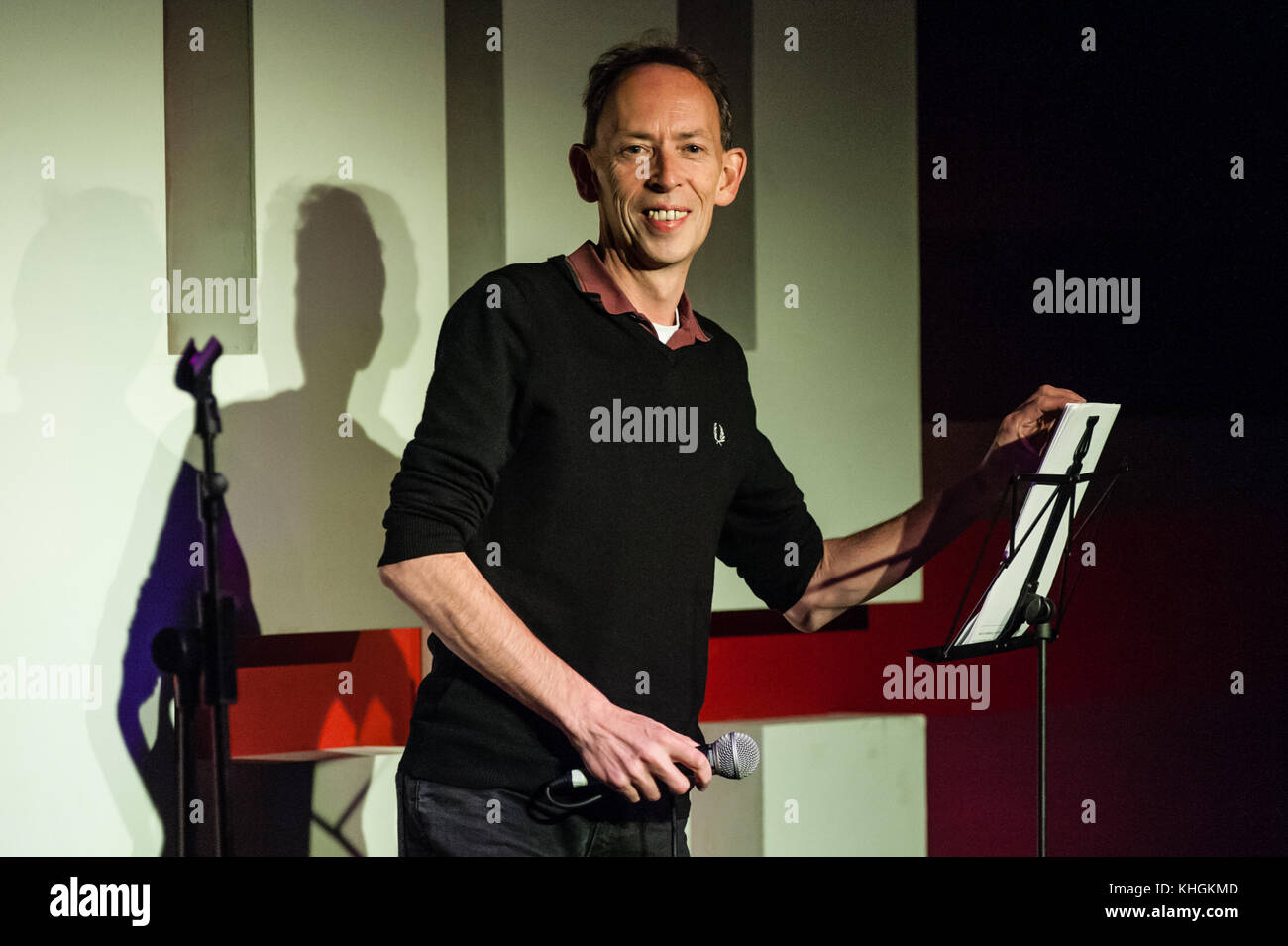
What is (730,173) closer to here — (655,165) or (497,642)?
(655,165)

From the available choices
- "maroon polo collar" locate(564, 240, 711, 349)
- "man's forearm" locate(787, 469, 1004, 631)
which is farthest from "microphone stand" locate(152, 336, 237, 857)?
"man's forearm" locate(787, 469, 1004, 631)

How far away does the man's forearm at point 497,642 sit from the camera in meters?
2.05

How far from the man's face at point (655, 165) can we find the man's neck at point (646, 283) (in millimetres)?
15

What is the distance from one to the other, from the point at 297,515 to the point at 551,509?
2.94 feet

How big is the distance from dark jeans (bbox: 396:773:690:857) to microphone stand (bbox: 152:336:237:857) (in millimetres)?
308

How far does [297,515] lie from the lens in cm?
281

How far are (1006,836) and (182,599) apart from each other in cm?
230

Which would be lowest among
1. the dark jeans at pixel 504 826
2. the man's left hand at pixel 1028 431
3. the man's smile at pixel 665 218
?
the dark jeans at pixel 504 826

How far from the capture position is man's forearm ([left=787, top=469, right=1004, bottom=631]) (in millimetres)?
2525

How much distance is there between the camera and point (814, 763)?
10.5 feet

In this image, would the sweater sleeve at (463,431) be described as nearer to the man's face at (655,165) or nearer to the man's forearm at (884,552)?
the man's face at (655,165)

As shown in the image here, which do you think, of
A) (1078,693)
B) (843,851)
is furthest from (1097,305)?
(843,851)

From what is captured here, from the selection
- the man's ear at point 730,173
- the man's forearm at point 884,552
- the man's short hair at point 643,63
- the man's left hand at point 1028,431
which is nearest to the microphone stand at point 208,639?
the man's short hair at point 643,63

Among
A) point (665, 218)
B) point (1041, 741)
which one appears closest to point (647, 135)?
point (665, 218)
